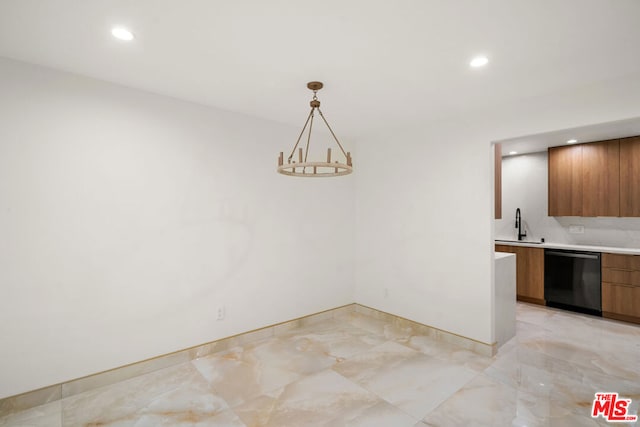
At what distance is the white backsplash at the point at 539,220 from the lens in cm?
452

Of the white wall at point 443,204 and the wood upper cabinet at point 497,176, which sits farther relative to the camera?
the wood upper cabinet at point 497,176

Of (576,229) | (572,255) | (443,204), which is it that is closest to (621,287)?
(572,255)

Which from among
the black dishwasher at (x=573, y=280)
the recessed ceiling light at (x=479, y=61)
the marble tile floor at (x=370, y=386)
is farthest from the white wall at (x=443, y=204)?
the black dishwasher at (x=573, y=280)

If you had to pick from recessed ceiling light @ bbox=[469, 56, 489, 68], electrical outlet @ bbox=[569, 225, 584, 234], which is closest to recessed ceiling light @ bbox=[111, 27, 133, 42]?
recessed ceiling light @ bbox=[469, 56, 489, 68]

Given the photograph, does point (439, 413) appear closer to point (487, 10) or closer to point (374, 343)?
point (374, 343)

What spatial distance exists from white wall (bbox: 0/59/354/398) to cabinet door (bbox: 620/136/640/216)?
14.7 feet

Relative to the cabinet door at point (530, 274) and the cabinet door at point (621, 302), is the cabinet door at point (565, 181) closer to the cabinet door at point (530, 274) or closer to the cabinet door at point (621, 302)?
the cabinet door at point (530, 274)

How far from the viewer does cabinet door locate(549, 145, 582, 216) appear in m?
4.62

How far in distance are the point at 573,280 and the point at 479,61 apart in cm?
389

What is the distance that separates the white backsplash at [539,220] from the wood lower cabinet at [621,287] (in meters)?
0.68

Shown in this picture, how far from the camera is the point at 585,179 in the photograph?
4.54 metres

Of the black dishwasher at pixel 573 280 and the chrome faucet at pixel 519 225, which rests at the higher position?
the chrome faucet at pixel 519 225

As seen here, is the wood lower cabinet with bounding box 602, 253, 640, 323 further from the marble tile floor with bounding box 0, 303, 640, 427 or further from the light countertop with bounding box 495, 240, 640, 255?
the marble tile floor with bounding box 0, 303, 640, 427

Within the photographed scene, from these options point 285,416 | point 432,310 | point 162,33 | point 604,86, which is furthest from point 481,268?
point 162,33
